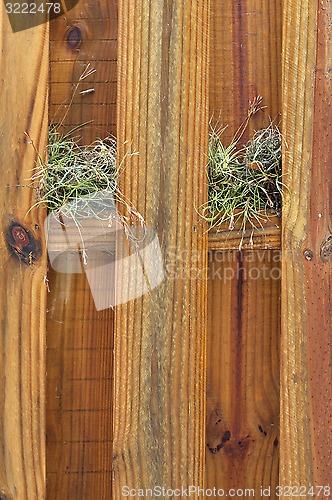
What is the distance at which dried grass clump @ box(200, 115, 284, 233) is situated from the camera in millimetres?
1890

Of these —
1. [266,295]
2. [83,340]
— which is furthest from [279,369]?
[83,340]

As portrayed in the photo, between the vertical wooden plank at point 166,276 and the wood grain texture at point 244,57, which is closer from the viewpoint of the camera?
the vertical wooden plank at point 166,276

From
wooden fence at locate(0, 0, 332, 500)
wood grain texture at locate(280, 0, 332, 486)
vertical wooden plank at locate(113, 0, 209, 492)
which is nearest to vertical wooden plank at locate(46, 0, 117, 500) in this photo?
wooden fence at locate(0, 0, 332, 500)

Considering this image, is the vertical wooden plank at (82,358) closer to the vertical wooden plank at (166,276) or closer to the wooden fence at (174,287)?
the wooden fence at (174,287)

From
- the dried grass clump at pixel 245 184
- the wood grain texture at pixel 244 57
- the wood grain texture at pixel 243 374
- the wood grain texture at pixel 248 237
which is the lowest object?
the wood grain texture at pixel 243 374

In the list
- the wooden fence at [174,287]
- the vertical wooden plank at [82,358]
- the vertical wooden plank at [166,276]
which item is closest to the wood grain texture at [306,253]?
the wooden fence at [174,287]

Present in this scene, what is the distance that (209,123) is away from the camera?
1.96 m

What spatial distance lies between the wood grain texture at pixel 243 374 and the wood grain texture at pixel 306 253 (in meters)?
0.09

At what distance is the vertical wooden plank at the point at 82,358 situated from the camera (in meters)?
1.98

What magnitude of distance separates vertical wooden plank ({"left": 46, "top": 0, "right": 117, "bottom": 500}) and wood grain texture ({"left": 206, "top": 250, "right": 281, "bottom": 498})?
14.9 inches

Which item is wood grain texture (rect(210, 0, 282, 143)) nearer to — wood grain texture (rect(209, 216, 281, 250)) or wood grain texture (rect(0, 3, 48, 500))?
wood grain texture (rect(209, 216, 281, 250))

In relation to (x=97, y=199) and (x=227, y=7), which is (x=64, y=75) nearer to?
(x=97, y=199)

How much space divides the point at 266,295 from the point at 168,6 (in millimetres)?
1065

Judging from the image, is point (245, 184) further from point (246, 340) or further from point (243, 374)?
point (243, 374)
